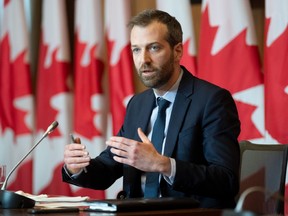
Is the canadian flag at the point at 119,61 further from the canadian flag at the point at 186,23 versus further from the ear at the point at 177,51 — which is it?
the ear at the point at 177,51

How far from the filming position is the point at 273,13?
411cm

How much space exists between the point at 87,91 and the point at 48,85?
0.36 meters

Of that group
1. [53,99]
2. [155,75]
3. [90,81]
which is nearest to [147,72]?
[155,75]

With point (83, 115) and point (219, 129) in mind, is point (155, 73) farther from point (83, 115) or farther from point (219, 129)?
point (83, 115)

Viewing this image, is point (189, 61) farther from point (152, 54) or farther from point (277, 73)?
point (152, 54)

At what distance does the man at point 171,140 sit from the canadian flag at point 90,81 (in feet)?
5.75

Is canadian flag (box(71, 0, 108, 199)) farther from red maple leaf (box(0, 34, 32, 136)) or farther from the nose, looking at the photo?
the nose

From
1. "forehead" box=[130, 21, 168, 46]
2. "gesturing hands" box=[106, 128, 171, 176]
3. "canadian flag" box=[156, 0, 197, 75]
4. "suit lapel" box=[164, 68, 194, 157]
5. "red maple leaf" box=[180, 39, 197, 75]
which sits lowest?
"gesturing hands" box=[106, 128, 171, 176]

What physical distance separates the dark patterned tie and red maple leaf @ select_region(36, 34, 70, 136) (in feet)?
7.05

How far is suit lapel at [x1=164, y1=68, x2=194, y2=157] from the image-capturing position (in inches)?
114

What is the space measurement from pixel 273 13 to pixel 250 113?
2.19ft

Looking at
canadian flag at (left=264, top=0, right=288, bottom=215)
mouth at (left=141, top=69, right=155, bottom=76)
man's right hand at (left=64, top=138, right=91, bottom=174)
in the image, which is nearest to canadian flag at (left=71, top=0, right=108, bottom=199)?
canadian flag at (left=264, top=0, right=288, bottom=215)

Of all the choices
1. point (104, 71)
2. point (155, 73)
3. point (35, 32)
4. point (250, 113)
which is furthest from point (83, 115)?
point (155, 73)

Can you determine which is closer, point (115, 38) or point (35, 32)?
point (115, 38)
